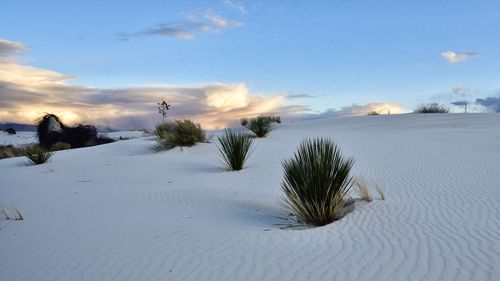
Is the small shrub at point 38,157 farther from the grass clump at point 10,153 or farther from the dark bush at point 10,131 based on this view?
the dark bush at point 10,131

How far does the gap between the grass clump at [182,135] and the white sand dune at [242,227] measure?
3024mm

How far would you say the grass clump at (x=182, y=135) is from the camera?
16.8 m

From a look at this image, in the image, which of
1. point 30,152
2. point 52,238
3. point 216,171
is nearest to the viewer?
point 52,238

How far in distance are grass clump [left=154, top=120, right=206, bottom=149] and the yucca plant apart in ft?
33.2

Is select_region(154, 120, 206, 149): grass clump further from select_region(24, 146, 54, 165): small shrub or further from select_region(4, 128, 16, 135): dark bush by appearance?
select_region(4, 128, 16, 135): dark bush

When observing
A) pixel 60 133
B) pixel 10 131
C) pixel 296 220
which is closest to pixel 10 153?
pixel 60 133

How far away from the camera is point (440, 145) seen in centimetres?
1573

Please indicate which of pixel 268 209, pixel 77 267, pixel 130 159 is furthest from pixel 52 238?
pixel 130 159

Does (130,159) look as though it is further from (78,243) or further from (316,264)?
(316,264)

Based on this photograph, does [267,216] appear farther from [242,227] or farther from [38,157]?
[38,157]

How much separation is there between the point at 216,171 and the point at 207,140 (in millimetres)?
5258

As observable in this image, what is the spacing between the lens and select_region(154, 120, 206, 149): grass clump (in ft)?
55.1

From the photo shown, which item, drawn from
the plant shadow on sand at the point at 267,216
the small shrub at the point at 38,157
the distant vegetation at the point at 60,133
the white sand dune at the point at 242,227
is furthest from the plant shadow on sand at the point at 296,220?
the distant vegetation at the point at 60,133

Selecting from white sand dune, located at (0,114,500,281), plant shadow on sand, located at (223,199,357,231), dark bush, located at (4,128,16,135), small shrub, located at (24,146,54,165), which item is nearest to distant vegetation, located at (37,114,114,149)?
small shrub, located at (24,146,54,165)
